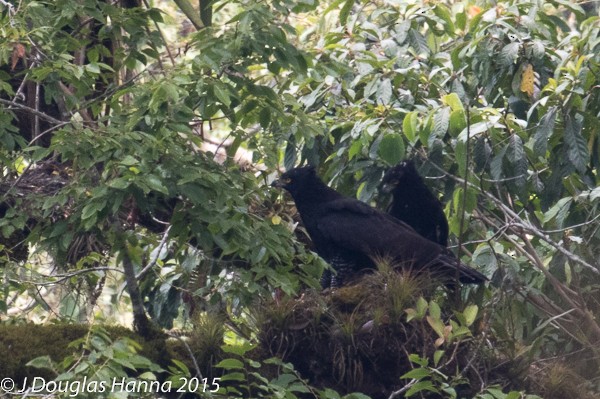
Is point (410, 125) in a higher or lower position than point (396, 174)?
higher

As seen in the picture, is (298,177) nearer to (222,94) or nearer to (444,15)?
(444,15)

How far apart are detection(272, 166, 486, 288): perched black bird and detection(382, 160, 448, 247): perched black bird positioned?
6.7 inches

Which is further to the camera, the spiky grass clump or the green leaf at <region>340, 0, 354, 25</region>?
the green leaf at <region>340, 0, 354, 25</region>

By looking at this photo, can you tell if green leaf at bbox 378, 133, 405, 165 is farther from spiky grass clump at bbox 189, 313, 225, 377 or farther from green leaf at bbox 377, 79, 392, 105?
spiky grass clump at bbox 189, 313, 225, 377

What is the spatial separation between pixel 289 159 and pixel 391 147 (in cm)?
147

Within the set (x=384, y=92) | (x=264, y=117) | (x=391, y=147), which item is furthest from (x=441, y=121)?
(x=264, y=117)

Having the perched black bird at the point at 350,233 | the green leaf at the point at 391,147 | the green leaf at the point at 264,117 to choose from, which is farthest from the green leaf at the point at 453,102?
the perched black bird at the point at 350,233

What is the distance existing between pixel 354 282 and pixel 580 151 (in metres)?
1.64

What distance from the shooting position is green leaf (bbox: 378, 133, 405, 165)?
217 inches

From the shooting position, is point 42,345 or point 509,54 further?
point 509,54

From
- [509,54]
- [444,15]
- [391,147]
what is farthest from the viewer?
[444,15]

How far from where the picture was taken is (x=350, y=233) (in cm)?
678

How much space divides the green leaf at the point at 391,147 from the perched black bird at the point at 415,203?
3.36 feet

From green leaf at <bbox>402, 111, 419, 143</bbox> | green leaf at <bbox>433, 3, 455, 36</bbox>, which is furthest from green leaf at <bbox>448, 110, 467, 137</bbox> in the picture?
green leaf at <bbox>433, 3, 455, 36</bbox>
